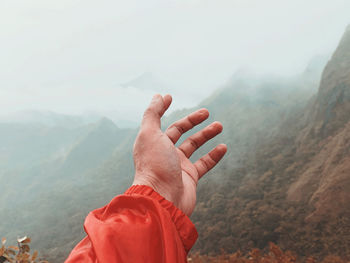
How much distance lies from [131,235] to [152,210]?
0.30ft

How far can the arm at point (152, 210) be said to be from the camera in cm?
55

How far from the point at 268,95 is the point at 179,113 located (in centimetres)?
303

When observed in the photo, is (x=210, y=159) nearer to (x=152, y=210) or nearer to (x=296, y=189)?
(x=152, y=210)

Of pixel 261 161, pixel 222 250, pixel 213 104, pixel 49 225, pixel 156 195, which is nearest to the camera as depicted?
pixel 156 195

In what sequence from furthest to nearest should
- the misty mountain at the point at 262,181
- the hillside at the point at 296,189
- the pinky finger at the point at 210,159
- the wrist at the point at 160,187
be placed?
the misty mountain at the point at 262,181, the hillside at the point at 296,189, the pinky finger at the point at 210,159, the wrist at the point at 160,187

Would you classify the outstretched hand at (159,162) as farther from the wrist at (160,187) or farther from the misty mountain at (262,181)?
the misty mountain at (262,181)

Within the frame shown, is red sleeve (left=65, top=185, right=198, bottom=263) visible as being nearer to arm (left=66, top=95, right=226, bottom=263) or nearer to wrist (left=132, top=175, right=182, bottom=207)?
arm (left=66, top=95, right=226, bottom=263)

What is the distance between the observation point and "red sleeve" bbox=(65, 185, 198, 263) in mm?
541

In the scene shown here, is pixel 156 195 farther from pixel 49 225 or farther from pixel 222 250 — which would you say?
pixel 49 225

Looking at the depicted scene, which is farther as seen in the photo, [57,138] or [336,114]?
[57,138]

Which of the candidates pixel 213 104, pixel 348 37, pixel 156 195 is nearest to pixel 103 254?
pixel 156 195

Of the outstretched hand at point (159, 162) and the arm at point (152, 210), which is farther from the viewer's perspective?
the outstretched hand at point (159, 162)

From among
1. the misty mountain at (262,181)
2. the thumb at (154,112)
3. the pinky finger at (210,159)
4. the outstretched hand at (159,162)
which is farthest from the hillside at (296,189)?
the thumb at (154,112)

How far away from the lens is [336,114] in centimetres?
322
